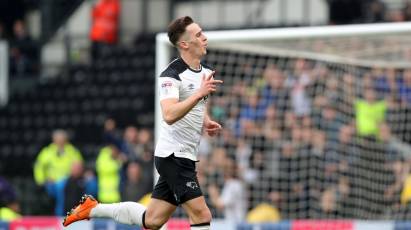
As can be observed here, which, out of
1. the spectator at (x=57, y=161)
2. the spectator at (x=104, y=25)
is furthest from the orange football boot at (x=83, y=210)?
the spectator at (x=104, y=25)

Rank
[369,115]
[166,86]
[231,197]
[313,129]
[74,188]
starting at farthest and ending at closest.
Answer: [74,188] → [313,129] → [231,197] → [369,115] → [166,86]

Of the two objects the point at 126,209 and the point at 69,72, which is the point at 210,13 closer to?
the point at 69,72

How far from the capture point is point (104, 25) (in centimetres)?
2430

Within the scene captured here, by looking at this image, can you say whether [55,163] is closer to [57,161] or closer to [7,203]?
[57,161]

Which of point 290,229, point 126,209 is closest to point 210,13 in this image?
point 290,229

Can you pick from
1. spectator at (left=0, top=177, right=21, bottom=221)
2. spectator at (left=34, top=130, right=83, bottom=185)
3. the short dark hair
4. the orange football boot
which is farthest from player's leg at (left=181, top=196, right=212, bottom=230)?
spectator at (left=34, top=130, right=83, bottom=185)

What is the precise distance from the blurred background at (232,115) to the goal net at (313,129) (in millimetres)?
20

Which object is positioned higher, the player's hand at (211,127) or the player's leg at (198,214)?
the player's hand at (211,127)

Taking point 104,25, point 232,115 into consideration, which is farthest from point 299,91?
point 104,25

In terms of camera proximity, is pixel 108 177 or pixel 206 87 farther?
pixel 108 177

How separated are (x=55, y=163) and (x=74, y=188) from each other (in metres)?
1.34

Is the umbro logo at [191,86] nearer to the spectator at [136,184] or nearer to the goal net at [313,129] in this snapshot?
the goal net at [313,129]

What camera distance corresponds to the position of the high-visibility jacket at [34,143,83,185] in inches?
749

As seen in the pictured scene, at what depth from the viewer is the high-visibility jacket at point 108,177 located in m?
17.9
